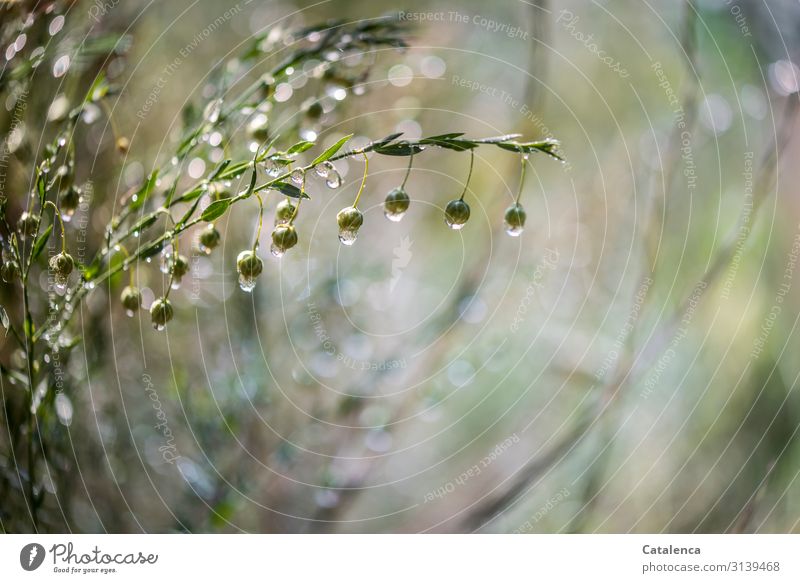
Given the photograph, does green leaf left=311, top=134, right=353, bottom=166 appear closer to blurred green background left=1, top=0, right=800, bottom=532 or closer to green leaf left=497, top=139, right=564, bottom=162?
green leaf left=497, top=139, right=564, bottom=162

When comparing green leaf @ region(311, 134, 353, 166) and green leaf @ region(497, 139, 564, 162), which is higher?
green leaf @ region(311, 134, 353, 166)

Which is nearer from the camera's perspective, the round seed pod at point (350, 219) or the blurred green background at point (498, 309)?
the round seed pod at point (350, 219)

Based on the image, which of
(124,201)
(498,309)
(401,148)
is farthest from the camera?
(498,309)

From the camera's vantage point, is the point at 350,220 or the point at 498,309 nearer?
the point at 350,220

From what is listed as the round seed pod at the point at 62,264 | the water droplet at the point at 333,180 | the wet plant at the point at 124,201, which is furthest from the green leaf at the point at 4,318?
the water droplet at the point at 333,180

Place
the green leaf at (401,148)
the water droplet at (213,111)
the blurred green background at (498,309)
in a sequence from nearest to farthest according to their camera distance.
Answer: the green leaf at (401,148)
the water droplet at (213,111)
the blurred green background at (498,309)

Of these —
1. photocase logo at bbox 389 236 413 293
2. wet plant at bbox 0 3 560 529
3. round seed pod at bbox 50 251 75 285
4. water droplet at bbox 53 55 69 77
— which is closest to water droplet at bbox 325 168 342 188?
wet plant at bbox 0 3 560 529

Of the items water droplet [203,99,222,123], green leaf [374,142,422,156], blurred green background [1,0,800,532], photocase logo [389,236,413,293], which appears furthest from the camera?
photocase logo [389,236,413,293]
